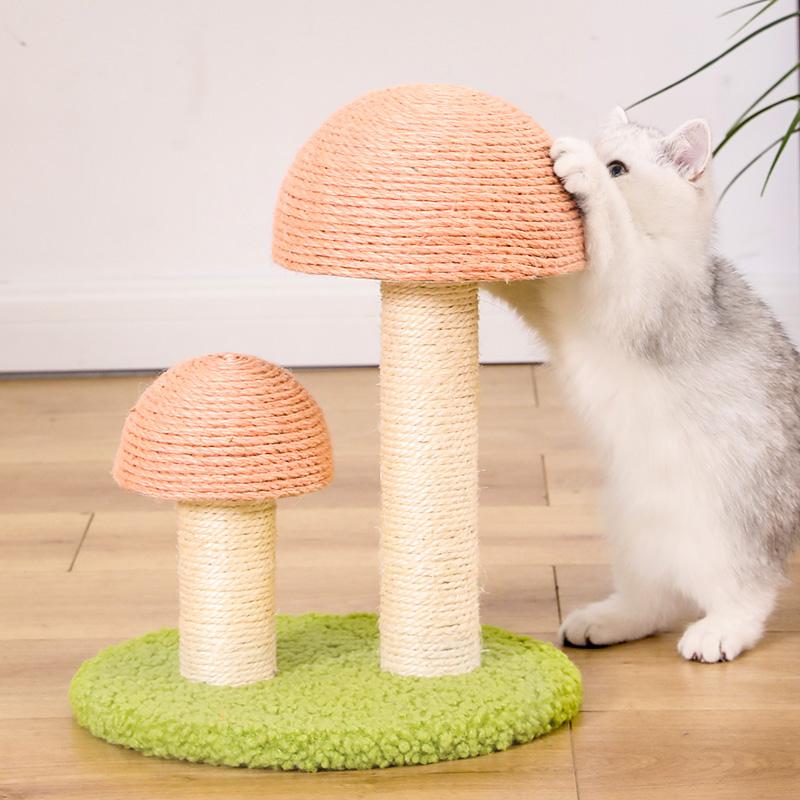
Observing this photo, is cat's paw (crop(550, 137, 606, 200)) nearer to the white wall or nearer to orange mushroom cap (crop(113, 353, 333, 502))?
orange mushroom cap (crop(113, 353, 333, 502))

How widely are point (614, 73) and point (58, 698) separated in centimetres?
190

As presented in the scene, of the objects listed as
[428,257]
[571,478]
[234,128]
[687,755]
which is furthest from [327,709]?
[234,128]

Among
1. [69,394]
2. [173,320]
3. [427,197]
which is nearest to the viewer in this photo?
[427,197]

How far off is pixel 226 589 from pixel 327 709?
17cm

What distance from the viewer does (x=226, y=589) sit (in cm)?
163

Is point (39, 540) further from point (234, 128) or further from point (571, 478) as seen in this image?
point (234, 128)

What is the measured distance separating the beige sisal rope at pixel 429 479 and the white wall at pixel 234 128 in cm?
147

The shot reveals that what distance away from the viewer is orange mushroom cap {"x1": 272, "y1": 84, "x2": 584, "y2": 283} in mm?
1493

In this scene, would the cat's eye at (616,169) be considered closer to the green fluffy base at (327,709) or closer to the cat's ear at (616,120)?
the cat's ear at (616,120)

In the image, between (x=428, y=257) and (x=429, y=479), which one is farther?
(x=429, y=479)

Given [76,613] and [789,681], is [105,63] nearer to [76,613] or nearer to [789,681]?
[76,613]

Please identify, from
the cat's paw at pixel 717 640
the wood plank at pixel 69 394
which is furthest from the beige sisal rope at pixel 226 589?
the wood plank at pixel 69 394

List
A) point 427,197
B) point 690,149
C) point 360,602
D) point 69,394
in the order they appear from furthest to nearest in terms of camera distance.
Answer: point 69,394
point 360,602
point 690,149
point 427,197

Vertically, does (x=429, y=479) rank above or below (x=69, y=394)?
A: above
